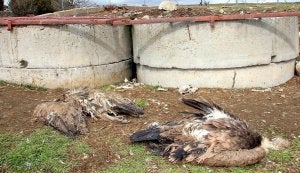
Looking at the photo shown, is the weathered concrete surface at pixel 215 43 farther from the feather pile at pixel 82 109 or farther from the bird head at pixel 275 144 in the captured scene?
the bird head at pixel 275 144

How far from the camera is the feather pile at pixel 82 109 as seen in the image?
6238 mm

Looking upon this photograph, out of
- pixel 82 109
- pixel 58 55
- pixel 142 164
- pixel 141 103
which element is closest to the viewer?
pixel 142 164

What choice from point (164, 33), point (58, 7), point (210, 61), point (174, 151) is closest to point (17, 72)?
point (164, 33)

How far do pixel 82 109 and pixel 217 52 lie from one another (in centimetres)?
243

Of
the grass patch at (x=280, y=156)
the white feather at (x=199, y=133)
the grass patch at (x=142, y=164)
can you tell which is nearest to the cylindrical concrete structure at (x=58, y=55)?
the grass patch at (x=142, y=164)

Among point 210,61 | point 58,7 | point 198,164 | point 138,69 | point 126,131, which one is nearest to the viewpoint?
point 198,164

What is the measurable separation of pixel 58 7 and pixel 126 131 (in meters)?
10.6

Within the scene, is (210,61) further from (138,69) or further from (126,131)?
(126,131)

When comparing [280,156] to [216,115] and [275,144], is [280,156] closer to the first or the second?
[275,144]

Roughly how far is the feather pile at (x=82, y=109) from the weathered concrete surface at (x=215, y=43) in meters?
1.45

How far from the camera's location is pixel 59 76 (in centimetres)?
796

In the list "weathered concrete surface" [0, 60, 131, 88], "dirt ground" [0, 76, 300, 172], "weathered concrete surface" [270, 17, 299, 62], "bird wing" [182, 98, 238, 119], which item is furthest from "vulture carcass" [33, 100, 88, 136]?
"weathered concrete surface" [270, 17, 299, 62]

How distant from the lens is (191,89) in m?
7.75

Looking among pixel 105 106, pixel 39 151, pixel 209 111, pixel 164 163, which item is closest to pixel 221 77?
pixel 209 111
